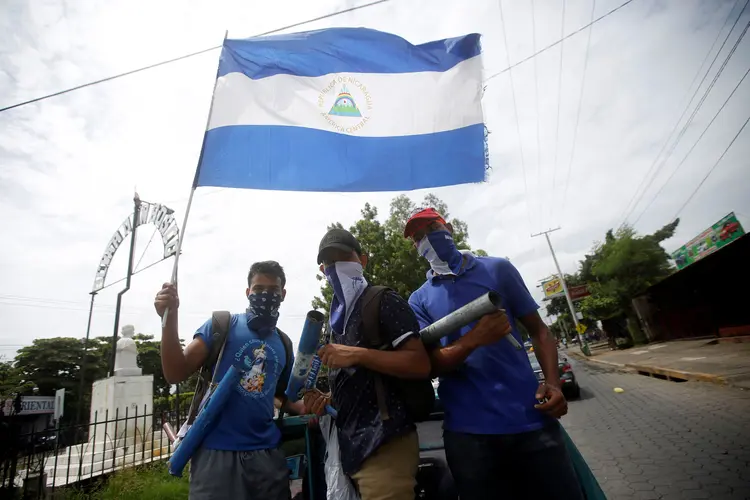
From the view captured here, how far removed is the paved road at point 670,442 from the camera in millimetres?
3378

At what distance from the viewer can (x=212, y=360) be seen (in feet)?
7.01

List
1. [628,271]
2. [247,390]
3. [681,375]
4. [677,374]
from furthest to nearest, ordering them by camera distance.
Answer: [628,271], [677,374], [681,375], [247,390]

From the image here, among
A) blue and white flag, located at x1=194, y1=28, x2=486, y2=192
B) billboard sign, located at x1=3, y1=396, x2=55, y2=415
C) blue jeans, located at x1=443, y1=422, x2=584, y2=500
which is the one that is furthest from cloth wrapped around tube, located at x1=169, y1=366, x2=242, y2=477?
billboard sign, located at x1=3, y1=396, x2=55, y2=415

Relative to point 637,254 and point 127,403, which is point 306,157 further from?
point 637,254

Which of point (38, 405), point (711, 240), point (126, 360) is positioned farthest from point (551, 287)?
point (38, 405)

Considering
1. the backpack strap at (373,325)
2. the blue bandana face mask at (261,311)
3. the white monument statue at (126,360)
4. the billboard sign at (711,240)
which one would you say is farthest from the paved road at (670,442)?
the billboard sign at (711,240)

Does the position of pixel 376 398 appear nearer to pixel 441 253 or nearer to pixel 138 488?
pixel 441 253

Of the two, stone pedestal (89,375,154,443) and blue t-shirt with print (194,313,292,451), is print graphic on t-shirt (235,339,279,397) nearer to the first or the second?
blue t-shirt with print (194,313,292,451)

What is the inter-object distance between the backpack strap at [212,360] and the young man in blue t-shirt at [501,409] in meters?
1.26

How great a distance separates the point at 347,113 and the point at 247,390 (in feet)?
8.66

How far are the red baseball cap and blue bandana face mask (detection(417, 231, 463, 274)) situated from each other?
0.07 m

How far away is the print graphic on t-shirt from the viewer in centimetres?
207

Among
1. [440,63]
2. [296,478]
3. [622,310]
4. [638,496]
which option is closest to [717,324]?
[622,310]

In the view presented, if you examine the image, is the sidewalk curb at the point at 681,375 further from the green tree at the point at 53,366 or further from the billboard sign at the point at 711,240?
the green tree at the point at 53,366
